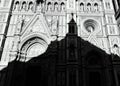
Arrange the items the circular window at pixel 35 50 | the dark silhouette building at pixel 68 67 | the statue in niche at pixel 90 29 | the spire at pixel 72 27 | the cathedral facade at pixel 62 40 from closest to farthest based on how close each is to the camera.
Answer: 1. the dark silhouette building at pixel 68 67
2. the cathedral facade at pixel 62 40
3. the circular window at pixel 35 50
4. the spire at pixel 72 27
5. the statue in niche at pixel 90 29


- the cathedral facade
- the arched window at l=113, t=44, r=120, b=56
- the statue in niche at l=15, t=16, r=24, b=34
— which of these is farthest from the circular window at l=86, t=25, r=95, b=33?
the statue in niche at l=15, t=16, r=24, b=34

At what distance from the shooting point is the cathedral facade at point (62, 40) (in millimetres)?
14273

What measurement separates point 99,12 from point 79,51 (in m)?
6.31

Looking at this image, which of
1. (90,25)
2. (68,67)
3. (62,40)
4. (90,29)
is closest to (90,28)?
(90,29)

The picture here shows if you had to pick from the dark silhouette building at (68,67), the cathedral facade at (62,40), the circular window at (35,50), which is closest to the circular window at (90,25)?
the cathedral facade at (62,40)

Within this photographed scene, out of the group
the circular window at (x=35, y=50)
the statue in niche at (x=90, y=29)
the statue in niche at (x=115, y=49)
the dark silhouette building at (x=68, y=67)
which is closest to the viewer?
the dark silhouette building at (x=68, y=67)

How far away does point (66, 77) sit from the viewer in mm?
13836

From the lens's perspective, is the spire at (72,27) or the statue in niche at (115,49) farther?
the spire at (72,27)

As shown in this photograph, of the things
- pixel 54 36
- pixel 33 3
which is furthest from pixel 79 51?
pixel 33 3

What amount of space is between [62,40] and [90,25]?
4.45m

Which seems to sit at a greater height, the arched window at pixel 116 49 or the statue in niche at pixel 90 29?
the statue in niche at pixel 90 29

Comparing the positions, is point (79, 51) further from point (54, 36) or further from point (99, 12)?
point (99, 12)

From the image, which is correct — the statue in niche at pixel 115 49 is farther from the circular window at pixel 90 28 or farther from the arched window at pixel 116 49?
the circular window at pixel 90 28

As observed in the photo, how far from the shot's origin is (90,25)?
1772cm
